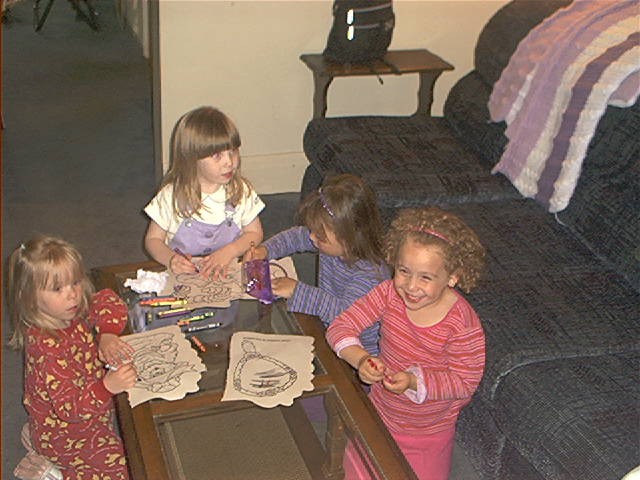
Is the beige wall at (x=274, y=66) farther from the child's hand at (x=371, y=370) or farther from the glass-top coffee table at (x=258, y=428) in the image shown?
the child's hand at (x=371, y=370)

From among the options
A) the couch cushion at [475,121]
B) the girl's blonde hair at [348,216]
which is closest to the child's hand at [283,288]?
the girl's blonde hair at [348,216]

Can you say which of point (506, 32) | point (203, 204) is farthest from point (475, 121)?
point (203, 204)

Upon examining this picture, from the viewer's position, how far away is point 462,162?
11.6 feet

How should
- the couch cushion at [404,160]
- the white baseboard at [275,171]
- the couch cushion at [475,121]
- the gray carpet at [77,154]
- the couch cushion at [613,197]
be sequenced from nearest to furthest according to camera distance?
the couch cushion at [613,197]
the couch cushion at [404,160]
the couch cushion at [475,121]
the gray carpet at [77,154]
the white baseboard at [275,171]

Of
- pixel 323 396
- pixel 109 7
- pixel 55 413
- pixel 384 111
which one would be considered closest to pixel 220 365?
pixel 323 396

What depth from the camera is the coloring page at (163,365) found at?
201 cm

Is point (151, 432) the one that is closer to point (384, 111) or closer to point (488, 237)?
point (488, 237)

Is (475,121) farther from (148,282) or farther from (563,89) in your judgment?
(148,282)

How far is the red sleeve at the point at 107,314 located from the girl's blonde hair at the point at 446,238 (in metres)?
0.74

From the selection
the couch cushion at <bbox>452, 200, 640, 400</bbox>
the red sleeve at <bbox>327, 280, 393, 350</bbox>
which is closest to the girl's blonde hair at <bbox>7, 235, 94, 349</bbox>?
the red sleeve at <bbox>327, 280, 393, 350</bbox>

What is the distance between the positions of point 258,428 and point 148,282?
1.70 ft

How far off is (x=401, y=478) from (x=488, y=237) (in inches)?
53.5

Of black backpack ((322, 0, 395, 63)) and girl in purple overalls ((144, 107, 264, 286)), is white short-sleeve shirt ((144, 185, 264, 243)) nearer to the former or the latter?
girl in purple overalls ((144, 107, 264, 286))

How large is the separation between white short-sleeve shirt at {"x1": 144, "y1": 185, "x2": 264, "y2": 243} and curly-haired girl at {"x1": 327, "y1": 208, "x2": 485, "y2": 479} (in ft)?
2.06
